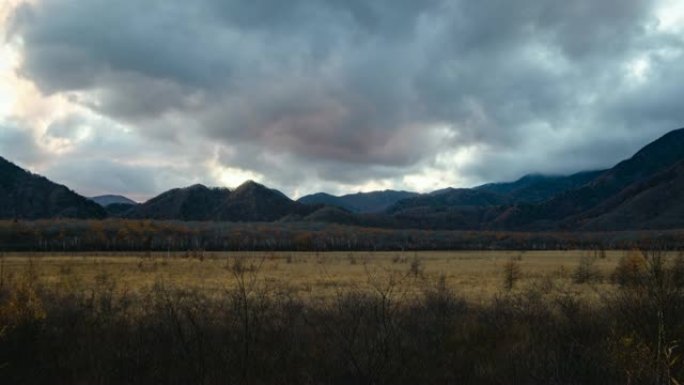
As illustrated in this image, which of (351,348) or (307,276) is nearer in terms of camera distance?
(351,348)

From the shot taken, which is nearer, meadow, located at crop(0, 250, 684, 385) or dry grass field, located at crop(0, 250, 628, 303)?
meadow, located at crop(0, 250, 684, 385)

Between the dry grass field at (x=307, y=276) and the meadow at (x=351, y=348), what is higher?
the meadow at (x=351, y=348)

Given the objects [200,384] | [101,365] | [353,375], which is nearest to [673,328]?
[353,375]

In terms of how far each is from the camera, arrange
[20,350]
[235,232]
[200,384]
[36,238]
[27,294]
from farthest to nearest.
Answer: [235,232], [36,238], [27,294], [20,350], [200,384]

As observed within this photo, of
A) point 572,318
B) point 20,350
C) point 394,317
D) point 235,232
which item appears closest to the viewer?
point 20,350

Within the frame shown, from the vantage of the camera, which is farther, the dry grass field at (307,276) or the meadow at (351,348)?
the dry grass field at (307,276)

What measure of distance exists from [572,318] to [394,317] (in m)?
3.93

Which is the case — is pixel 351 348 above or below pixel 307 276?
above

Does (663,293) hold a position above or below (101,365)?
above

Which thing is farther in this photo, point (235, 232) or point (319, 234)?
point (319, 234)

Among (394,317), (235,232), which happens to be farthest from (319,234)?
(394,317)

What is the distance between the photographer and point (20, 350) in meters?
9.63

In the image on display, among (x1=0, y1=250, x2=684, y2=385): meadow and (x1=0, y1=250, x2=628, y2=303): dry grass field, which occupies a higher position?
(x1=0, y1=250, x2=684, y2=385): meadow

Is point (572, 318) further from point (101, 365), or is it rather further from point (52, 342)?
point (52, 342)
